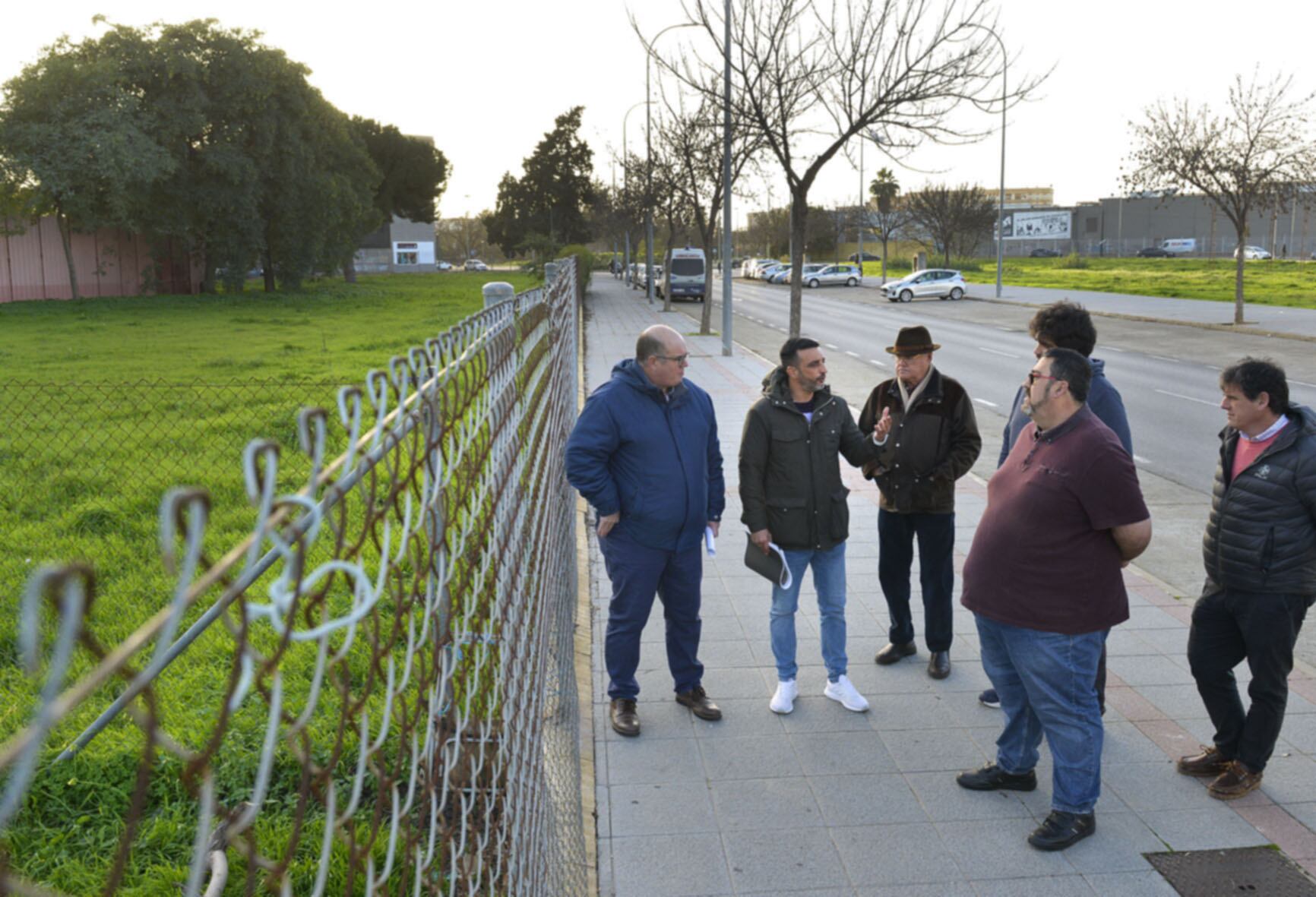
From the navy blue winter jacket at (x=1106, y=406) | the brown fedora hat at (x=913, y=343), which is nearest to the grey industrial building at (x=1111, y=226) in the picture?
the brown fedora hat at (x=913, y=343)

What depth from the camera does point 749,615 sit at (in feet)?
23.4

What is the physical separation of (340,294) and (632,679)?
47209 millimetres

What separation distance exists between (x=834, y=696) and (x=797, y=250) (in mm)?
11645

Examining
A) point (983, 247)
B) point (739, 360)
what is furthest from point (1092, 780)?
point (983, 247)

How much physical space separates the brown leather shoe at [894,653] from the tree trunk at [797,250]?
10.2 meters

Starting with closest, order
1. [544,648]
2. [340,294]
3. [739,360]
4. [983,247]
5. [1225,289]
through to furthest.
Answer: [544,648] < [739,360] < [1225,289] < [340,294] < [983,247]

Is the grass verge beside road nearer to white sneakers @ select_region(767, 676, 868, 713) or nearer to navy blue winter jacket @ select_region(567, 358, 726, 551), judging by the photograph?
white sneakers @ select_region(767, 676, 868, 713)

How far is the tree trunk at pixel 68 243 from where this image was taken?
40.2 m

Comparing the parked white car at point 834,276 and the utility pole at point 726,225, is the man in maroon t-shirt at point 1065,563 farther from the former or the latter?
the parked white car at point 834,276

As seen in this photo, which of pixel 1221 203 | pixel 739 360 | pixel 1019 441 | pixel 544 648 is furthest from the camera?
pixel 1221 203

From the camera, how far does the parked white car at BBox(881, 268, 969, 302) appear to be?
48250mm

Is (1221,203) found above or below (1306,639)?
above

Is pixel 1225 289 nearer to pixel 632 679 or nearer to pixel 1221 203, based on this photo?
pixel 1221 203

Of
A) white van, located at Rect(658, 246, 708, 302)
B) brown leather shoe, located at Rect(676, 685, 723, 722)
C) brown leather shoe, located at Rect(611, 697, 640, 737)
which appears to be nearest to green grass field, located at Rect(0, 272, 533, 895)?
brown leather shoe, located at Rect(611, 697, 640, 737)
